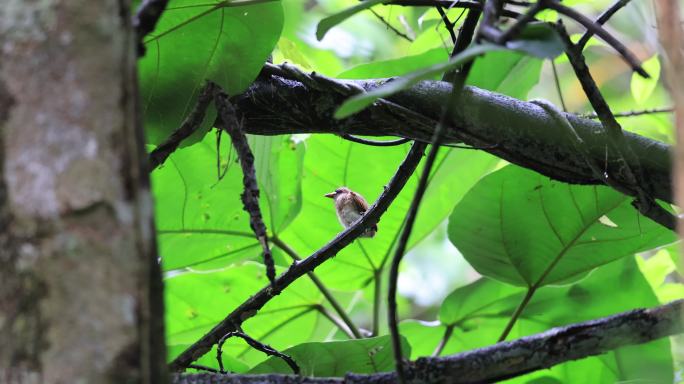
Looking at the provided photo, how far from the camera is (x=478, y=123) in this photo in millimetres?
1031

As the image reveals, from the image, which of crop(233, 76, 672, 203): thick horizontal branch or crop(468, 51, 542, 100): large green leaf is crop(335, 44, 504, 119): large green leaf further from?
crop(468, 51, 542, 100): large green leaf

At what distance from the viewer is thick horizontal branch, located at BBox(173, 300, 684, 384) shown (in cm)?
87

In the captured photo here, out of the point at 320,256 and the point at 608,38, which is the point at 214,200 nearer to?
the point at 320,256

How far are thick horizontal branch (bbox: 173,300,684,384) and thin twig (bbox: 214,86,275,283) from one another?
A: 0.88 feet

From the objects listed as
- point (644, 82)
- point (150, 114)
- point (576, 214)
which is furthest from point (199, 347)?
point (644, 82)

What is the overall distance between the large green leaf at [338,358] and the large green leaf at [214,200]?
0.35 meters

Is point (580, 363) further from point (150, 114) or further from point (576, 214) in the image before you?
point (150, 114)

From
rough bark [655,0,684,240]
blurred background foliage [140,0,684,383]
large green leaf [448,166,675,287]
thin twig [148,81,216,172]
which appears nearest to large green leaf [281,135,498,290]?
blurred background foliage [140,0,684,383]

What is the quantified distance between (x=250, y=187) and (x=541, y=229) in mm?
812

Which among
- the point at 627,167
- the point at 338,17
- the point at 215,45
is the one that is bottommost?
the point at 627,167

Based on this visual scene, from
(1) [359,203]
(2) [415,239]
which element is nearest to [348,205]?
(1) [359,203]

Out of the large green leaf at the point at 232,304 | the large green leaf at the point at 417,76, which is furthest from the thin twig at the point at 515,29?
the large green leaf at the point at 232,304

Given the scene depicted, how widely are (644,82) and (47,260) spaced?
1504mm

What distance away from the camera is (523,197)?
1360 millimetres
